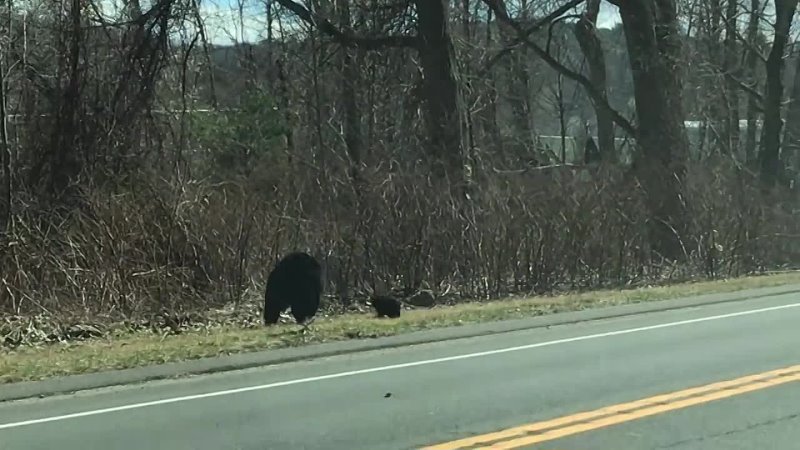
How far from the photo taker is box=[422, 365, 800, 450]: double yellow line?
7688 mm

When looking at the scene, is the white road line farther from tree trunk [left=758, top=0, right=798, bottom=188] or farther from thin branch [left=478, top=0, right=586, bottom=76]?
tree trunk [left=758, top=0, right=798, bottom=188]

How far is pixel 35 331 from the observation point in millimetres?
15305

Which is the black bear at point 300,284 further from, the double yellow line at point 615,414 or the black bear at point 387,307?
the double yellow line at point 615,414

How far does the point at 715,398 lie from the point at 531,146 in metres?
27.9

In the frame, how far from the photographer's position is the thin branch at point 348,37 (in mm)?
23906

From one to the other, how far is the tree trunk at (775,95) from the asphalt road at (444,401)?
91.7 feet

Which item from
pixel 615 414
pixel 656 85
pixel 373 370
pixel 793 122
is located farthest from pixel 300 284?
pixel 793 122

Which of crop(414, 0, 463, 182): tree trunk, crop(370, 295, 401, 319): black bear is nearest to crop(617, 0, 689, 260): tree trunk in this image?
crop(414, 0, 463, 182): tree trunk

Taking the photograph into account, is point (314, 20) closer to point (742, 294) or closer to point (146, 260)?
point (146, 260)

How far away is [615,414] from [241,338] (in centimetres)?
659

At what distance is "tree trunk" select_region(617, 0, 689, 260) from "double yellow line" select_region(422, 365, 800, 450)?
55.2 ft

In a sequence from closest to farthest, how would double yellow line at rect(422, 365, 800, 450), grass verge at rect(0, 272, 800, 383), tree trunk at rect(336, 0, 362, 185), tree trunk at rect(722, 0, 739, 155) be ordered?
1. double yellow line at rect(422, 365, 800, 450)
2. grass verge at rect(0, 272, 800, 383)
3. tree trunk at rect(336, 0, 362, 185)
4. tree trunk at rect(722, 0, 739, 155)

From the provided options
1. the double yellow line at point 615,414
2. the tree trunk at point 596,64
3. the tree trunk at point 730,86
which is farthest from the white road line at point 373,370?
the tree trunk at point 730,86

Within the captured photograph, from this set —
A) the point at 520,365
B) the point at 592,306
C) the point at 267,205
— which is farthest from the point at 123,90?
the point at 520,365
